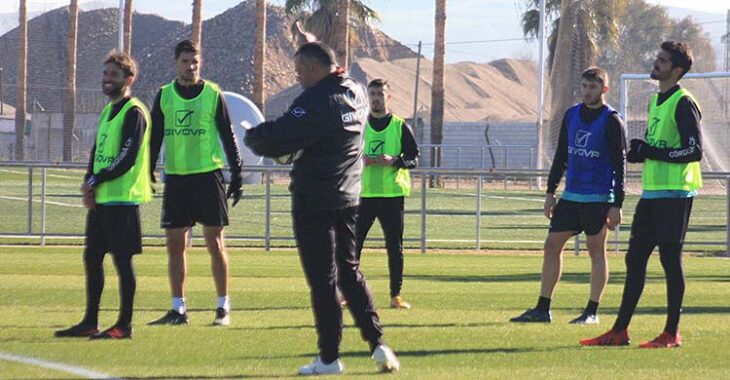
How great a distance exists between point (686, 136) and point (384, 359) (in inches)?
115

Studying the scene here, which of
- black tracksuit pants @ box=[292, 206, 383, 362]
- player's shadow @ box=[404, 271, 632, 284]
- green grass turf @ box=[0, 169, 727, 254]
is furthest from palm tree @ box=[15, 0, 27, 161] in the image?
black tracksuit pants @ box=[292, 206, 383, 362]

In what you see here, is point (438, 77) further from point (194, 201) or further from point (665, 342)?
point (665, 342)

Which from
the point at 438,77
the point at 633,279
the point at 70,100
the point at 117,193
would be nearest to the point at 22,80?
the point at 70,100

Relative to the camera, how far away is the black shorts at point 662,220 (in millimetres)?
10039

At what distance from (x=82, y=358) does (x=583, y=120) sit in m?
4.50

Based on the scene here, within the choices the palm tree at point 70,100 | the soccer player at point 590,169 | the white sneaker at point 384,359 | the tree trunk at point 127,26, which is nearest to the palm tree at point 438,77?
the palm tree at point 70,100

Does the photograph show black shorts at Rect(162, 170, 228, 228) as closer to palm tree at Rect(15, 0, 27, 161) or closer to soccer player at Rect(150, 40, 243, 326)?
soccer player at Rect(150, 40, 243, 326)

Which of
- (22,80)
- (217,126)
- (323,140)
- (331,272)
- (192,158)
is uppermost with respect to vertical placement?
(22,80)

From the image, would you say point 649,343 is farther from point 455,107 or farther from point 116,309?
point 455,107

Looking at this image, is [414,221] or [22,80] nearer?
[414,221]

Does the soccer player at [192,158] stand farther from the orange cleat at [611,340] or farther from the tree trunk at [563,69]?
the tree trunk at [563,69]

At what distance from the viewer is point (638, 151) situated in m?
10.2

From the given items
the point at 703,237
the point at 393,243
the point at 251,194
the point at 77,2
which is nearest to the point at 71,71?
the point at 77,2

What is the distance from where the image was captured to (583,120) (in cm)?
1136
